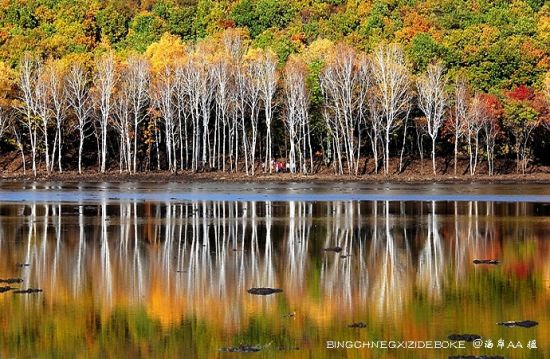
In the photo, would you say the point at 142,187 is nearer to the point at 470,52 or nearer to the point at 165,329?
the point at 470,52

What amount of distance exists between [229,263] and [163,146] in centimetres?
7803

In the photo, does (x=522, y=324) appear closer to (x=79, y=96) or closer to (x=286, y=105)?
(x=286, y=105)

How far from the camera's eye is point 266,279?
2652 centimetres

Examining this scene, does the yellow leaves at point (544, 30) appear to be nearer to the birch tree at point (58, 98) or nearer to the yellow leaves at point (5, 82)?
the birch tree at point (58, 98)

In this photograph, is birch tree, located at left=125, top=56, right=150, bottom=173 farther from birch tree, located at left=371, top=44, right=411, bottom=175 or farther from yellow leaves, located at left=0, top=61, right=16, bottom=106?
birch tree, located at left=371, top=44, right=411, bottom=175

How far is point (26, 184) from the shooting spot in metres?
83.1

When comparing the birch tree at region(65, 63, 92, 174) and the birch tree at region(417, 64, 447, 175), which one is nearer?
the birch tree at region(417, 64, 447, 175)

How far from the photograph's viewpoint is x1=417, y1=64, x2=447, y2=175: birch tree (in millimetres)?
91287

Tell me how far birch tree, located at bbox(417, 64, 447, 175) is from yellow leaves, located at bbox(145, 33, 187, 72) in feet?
78.2

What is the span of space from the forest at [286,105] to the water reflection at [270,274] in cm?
4778

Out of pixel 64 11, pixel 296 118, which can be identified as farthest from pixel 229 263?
pixel 64 11

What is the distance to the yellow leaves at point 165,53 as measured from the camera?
101656 millimetres

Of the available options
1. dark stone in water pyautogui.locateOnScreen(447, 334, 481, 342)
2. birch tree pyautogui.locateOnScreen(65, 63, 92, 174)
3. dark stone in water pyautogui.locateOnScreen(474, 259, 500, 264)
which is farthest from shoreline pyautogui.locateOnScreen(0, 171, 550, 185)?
dark stone in water pyautogui.locateOnScreen(447, 334, 481, 342)

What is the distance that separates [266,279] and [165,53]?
8305 centimetres
